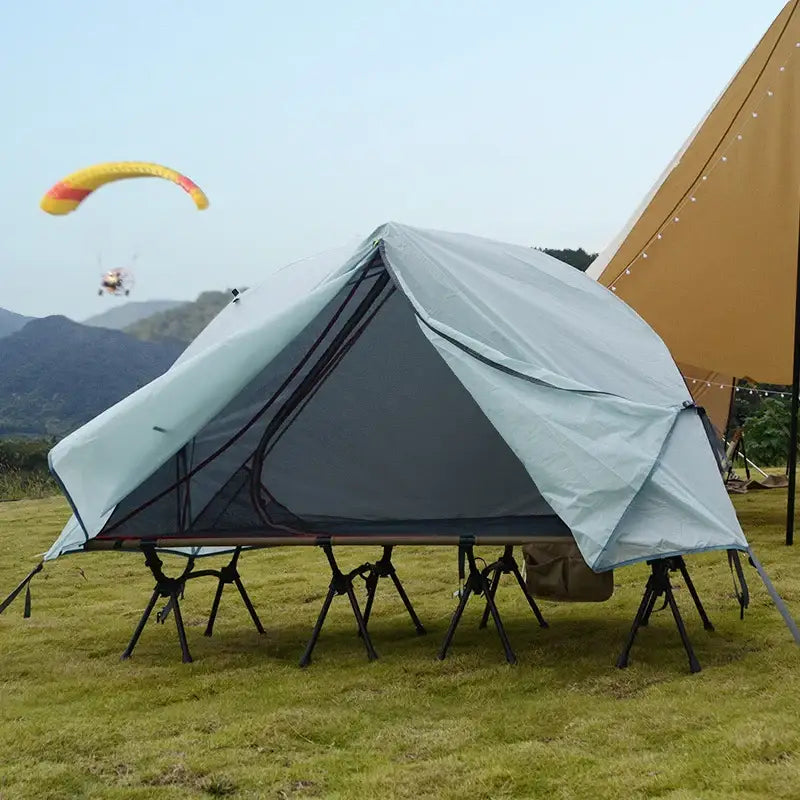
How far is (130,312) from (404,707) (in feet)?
7.14

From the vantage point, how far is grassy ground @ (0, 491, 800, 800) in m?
2.25

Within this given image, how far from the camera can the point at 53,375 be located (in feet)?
58.9

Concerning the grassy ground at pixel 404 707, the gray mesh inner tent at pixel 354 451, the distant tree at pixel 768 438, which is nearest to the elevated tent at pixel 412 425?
the gray mesh inner tent at pixel 354 451

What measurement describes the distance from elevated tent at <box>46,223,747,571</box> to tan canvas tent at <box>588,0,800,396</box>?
2.10 m

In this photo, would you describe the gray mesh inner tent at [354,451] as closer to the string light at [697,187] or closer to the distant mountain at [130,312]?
the distant mountain at [130,312]

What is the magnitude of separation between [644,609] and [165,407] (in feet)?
5.22

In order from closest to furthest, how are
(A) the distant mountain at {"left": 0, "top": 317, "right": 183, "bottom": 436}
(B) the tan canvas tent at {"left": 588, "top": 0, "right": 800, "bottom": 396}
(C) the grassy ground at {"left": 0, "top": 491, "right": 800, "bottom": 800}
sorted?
(C) the grassy ground at {"left": 0, "top": 491, "right": 800, "bottom": 800} < (B) the tan canvas tent at {"left": 588, "top": 0, "right": 800, "bottom": 396} < (A) the distant mountain at {"left": 0, "top": 317, "right": 183, "bottom": 436}

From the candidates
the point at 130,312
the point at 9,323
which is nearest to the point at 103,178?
the point at 130,312

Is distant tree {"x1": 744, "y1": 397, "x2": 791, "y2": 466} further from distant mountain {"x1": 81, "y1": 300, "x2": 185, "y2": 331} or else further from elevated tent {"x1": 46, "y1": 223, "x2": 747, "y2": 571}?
distant mountain {"x1": 81, "y1": 300, "x2": 185, "y2": 331}

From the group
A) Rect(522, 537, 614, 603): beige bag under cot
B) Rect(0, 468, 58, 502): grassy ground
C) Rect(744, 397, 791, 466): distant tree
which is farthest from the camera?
Rect(744, 397, 791, 466): distant tree

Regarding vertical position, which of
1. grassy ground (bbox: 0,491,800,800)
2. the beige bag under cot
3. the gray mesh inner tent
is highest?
the gray mesh inner tent

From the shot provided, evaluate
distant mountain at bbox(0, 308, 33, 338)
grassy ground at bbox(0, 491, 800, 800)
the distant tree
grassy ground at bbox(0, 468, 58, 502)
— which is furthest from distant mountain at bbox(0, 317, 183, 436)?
grassy ground at bbox(0, 491, 800, 800)

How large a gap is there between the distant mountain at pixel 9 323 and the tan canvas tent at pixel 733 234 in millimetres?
13937

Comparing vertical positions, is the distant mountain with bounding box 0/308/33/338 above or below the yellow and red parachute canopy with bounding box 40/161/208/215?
below
